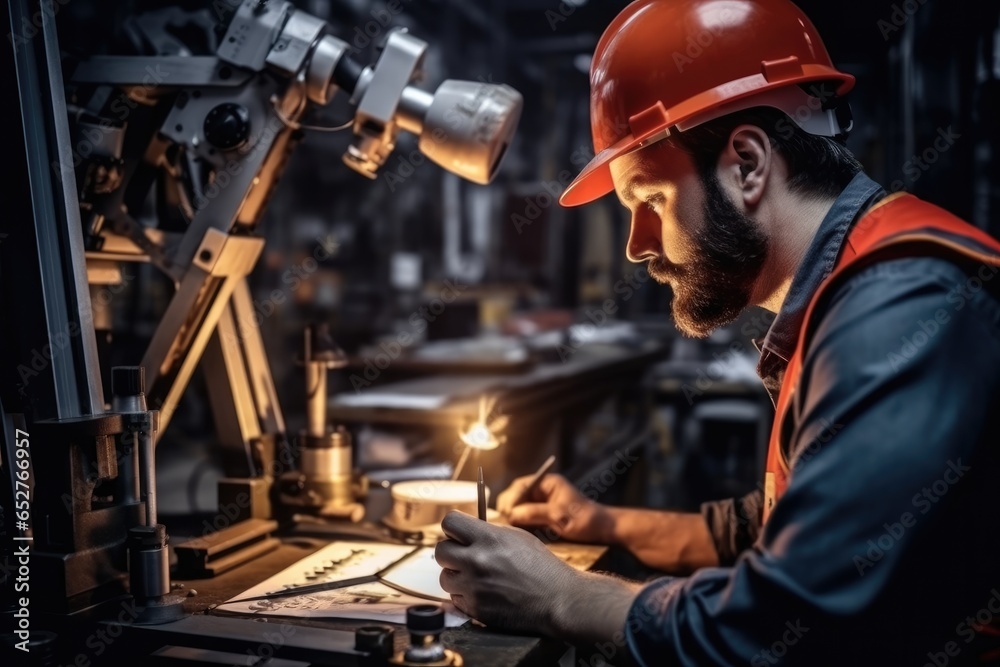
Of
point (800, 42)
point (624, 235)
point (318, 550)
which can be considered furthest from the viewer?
point (624, 235)

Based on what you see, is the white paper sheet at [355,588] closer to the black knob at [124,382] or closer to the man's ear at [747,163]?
the black knob at [124,382]

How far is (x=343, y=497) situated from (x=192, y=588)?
0.45 metres

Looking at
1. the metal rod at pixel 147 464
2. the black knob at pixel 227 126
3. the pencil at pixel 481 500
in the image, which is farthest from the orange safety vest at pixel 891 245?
the black knob at pixel 227 126

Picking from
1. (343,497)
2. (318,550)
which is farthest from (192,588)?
(343,497)

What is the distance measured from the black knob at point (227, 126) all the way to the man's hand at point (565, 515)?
2.84 ft

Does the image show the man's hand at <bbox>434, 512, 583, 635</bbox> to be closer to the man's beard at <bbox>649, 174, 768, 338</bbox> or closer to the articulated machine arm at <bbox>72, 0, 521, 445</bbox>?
the man's beard at <bbox>649, 174, 768, 338</bbox>

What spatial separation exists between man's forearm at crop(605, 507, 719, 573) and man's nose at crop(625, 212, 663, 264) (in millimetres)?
564

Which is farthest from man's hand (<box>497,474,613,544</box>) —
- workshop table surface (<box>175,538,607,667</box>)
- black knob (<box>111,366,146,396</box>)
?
black knob (<box>111,366,146,396</box>)

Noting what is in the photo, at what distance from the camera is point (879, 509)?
89 cm

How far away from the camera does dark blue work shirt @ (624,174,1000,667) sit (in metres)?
0.89

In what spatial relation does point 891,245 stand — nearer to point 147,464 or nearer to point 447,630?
point 447,630

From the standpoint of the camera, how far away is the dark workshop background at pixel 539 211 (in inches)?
98.7

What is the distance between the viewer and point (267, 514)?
5.52 ft

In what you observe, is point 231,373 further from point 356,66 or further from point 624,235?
point 624,235
